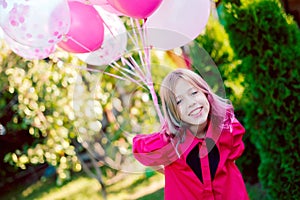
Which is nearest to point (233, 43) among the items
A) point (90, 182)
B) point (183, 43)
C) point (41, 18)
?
point (183, 43)

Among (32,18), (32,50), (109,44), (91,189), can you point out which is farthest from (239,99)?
(32,18)

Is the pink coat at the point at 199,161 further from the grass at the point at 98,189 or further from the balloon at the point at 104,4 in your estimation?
the grass at the point at 98,189

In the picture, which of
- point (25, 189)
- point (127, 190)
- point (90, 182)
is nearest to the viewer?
point (127, 190)

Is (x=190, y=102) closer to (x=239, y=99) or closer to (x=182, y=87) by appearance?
(x=182, y=87)

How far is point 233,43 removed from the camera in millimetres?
3832

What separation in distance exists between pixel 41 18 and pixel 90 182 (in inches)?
157

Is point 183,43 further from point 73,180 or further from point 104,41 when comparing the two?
point 73,180

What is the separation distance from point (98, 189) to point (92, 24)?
3374mm

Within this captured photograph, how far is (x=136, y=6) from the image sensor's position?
7.68ft

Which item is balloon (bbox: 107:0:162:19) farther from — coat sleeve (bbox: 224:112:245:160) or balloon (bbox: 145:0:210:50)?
coat sleeve (bbox: 224:112:245:160)

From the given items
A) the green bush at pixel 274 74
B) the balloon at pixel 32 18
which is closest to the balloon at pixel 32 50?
the balloon at pixel 32 18

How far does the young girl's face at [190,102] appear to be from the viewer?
7.85 ft

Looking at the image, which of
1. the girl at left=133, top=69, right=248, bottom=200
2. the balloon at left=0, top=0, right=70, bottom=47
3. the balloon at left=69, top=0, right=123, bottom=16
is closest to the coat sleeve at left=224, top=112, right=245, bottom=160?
the girl at left=133, top=69, right=248, bottom=200

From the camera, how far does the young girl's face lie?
7.85ft
